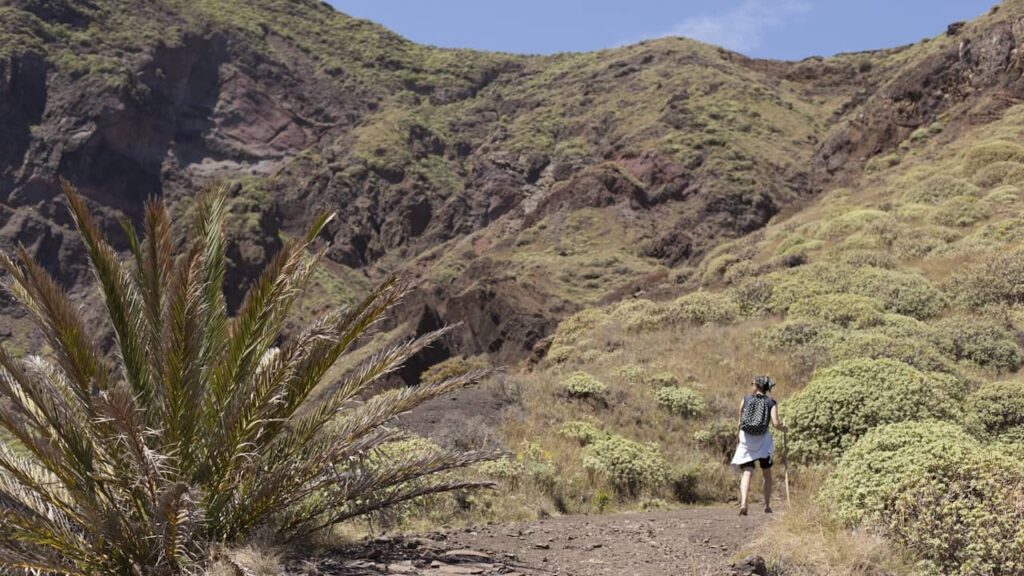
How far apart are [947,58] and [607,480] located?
118 feet

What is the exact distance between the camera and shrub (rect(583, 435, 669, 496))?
9.96 meters

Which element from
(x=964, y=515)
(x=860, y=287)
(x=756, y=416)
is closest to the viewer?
(x=964, y=515)

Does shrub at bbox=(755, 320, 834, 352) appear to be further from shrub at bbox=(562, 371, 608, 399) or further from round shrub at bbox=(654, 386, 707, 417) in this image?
shrub at bbox=(562, 371, 608, 399)

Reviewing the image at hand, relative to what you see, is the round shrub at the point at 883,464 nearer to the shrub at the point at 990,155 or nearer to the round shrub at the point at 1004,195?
the round shrub at the point at 1004,195

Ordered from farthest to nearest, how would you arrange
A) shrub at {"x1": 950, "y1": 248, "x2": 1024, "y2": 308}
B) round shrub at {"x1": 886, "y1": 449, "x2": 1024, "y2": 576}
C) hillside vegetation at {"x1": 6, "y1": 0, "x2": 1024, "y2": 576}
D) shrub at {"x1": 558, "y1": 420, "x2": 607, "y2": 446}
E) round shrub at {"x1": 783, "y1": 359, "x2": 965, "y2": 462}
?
shrub at {"x1": 950, "y1": 248, "x2": 1024, "y2": 308} → shrub at {"x1": 558, "y1": 420, "x2": 607, "y2": 446} → round shrub at {"x1": 783, "y1": 359, "x2": 965, "y2": 462} → hillside vegetation at {"x1": 6, "y1": 0, "x2": 1024, "y2": 576} → round shrub at {"x1": 886, "y1": 449, "x2": 1024, "y2": 576}

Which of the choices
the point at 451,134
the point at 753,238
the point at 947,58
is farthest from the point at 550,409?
the point at 451,134

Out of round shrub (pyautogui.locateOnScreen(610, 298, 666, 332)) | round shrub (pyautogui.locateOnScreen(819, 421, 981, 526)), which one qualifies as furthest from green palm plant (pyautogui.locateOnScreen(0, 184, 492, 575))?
round shrub (pyautogui.locateOnScreen(610, 298, 666, 332))

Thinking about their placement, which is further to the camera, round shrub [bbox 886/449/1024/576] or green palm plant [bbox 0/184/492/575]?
round shrub [bbox 886/449/1024/576]

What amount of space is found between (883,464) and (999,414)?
17.2ft

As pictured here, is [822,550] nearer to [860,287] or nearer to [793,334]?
[793,334]

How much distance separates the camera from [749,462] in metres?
8.09

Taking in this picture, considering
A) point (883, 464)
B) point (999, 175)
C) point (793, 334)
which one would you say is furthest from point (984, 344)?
point (999, 175)

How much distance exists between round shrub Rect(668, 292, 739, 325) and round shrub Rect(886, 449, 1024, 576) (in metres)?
13.5

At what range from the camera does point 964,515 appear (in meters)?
5.20
